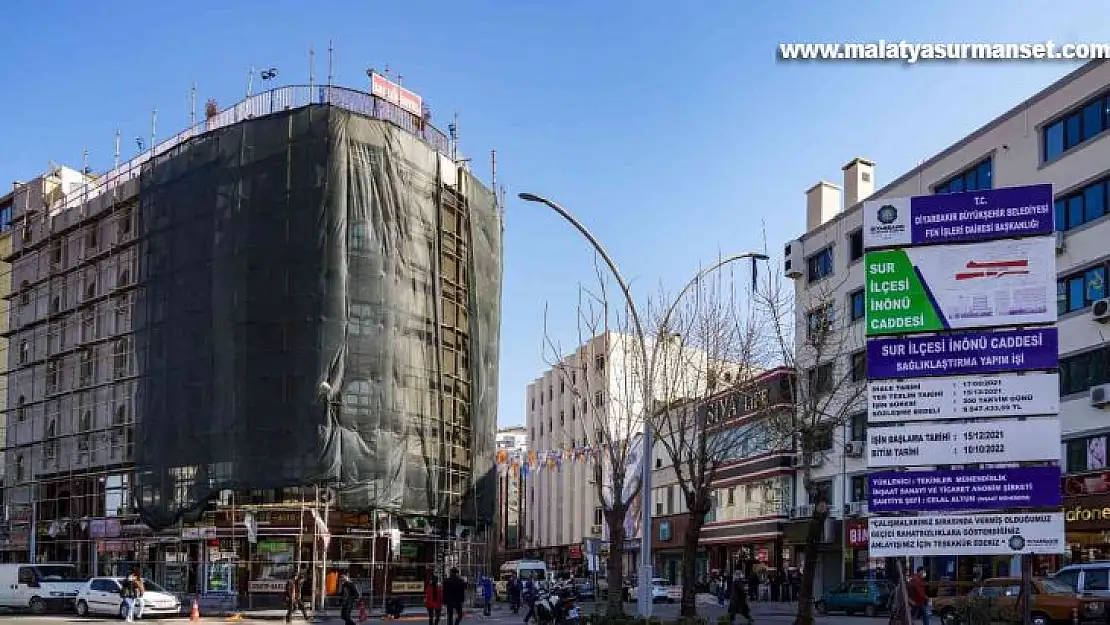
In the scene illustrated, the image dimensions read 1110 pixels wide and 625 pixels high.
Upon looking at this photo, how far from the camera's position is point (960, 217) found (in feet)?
47.7

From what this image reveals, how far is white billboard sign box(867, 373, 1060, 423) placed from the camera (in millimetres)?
14148

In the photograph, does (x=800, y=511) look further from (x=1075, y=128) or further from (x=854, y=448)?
(x=1075, y=128)

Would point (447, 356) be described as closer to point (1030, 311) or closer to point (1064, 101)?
point (1064, 101)

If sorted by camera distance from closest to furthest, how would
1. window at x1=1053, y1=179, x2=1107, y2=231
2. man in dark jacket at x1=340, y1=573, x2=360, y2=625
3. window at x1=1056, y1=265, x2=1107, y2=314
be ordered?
man in dark jacket at x1=340, y1=573, x2=360, y2=625 < window at x1=1056, y1=265, x2=1107, y2=314 < window at x1=1053, y1=179, x2=1107, y2=231

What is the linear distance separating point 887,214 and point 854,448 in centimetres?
3959

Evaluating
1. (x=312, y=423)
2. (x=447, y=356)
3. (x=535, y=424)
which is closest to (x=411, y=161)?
(x=447, y=356)

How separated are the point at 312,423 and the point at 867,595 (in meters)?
20.9

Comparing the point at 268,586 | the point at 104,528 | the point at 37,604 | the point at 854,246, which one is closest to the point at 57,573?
the point at 37,604

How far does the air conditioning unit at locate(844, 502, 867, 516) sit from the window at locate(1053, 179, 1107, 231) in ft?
55.1

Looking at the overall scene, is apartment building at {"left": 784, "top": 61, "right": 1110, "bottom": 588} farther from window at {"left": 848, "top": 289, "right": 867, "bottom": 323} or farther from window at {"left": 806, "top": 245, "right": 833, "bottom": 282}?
window at {"left": 806, "top": 245, "right": 833, "bottom": 282}

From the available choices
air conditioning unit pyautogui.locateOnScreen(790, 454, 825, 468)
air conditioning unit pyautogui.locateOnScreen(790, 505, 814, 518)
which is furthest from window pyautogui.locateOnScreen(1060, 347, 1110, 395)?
air conditioning unit pyautogui.locateOnScreen(790, 505, 814, 518)

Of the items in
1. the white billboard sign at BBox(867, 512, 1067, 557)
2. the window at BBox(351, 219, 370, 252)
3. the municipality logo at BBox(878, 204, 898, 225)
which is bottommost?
the white billboard sign at BBox(867, 512, 1067, 557)

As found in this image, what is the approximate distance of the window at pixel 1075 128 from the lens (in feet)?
127

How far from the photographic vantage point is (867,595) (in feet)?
137
